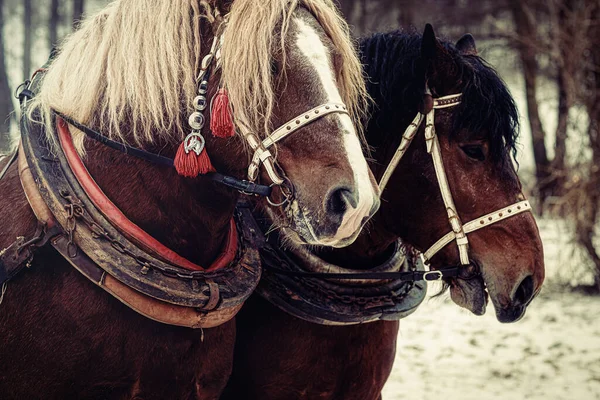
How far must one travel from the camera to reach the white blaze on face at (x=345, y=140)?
1.56 meters

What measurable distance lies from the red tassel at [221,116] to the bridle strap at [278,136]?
0.06 m

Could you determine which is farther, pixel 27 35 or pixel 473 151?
pixel 27 35

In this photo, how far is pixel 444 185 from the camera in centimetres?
218

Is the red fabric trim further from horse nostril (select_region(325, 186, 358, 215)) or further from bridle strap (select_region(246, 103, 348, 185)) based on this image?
horse nostril (select_region(325, 186, 358, 215))

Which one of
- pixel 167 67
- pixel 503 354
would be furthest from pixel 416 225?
pixel 503 354

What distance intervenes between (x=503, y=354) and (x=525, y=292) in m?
3.43

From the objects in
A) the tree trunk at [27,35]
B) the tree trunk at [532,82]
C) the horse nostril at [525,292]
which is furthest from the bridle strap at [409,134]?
the tree trunk at [27,35]

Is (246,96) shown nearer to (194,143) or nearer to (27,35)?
(194,143)

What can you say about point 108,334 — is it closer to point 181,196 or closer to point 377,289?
point 181,196

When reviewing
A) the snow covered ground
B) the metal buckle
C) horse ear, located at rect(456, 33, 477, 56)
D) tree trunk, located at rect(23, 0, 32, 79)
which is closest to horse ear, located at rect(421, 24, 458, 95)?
horse ear, located at rect(456, 33, 477, 56)

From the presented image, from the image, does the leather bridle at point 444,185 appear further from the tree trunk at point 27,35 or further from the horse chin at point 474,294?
the tree trunk at point 27,35

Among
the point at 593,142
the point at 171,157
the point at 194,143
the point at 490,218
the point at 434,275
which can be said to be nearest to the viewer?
the point at 194,143

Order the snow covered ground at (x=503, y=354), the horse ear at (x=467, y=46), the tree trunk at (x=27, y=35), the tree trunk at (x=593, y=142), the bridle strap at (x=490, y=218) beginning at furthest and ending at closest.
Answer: the tree trunk at (x=27, y=35) → the tree trunk at (x=593, y=142) → the snow covered ground at (x=503, y=354) → the horse ear at (x=467, y=46) → the bridle strap at (x=490, y=218)

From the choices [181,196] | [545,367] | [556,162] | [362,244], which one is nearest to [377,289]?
[362,244]
